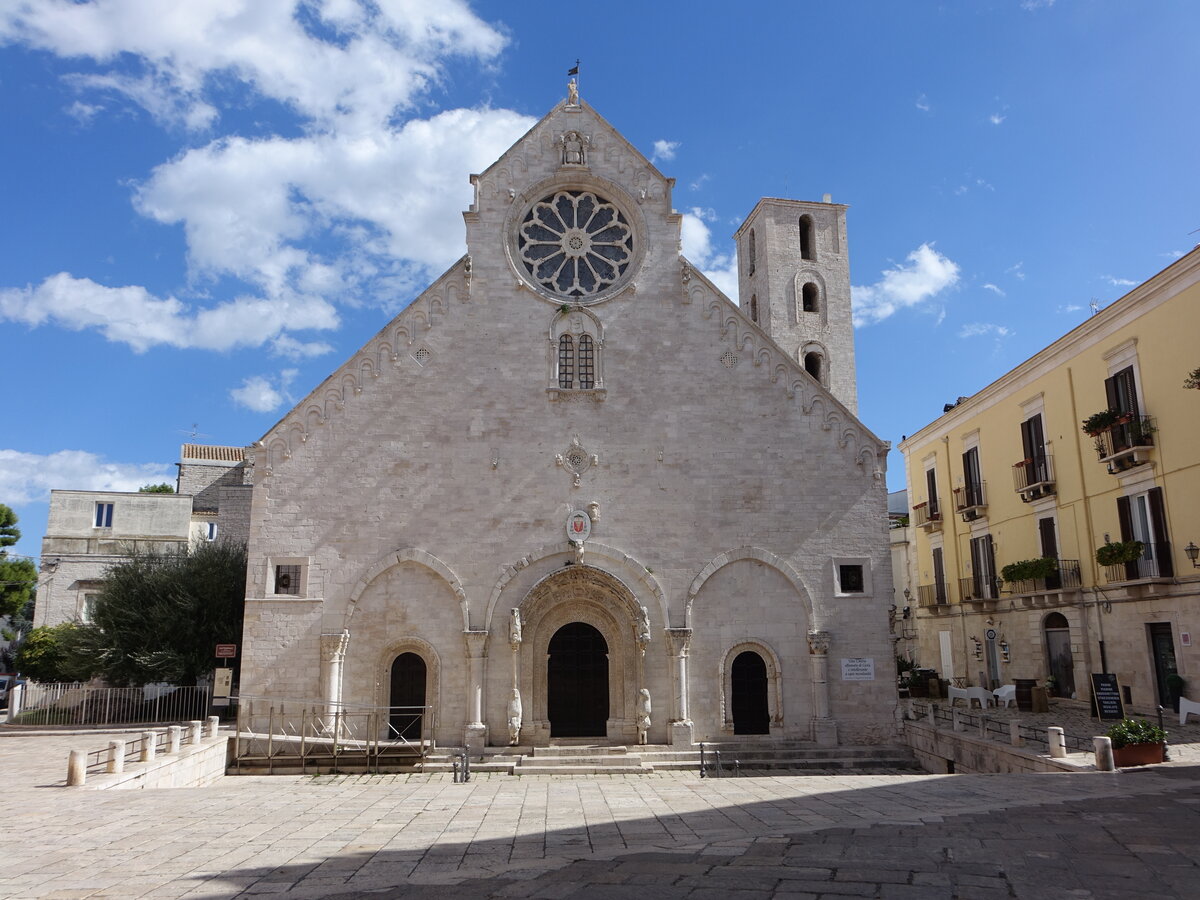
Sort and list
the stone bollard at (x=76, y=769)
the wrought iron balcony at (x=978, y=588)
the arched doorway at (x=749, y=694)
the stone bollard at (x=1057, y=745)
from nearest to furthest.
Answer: the stone bollard at (x=76, y=769) → the stone bollard at (x=1057, y=745) → the arched doorway at (x=749, y=694) → the wrought iron balcony at (x=978, y=588)

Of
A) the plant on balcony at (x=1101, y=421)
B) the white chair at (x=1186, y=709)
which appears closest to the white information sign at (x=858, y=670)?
the white chair at (x=1186, y=709)

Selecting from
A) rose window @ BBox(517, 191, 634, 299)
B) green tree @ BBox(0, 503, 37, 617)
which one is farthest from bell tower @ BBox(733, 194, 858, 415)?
green tree @ BBox(0, 503, 37, 617)

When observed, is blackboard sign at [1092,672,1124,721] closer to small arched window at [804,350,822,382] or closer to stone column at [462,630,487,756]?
small arched window at [804,350,822,382]

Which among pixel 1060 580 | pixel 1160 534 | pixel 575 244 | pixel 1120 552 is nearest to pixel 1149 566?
pixel 1120 552

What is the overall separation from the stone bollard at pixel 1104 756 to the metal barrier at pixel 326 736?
536 inches

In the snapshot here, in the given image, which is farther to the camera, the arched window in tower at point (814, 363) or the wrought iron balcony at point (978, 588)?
the wrought iron balcony at point (978, 588)

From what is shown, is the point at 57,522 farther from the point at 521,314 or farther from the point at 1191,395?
the point at 1191,395

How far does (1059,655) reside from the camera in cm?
2827

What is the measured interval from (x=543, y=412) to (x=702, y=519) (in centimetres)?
491

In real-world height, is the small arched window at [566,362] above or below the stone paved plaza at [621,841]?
above

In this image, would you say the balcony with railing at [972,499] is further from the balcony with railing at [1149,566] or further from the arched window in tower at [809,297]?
the arched window in tower at [809,297]

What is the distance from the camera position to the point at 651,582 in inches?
882

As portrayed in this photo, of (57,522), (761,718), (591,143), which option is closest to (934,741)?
(761,718)

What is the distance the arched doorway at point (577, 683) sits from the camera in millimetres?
22375
